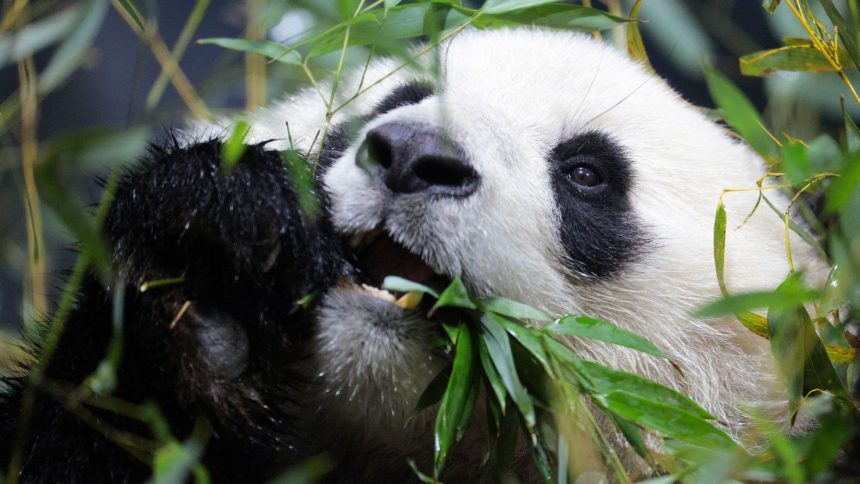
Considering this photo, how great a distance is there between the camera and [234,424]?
1484mm

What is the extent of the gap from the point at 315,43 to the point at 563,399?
2.76 feet

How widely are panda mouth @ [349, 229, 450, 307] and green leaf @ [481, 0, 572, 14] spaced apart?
0.49 metres

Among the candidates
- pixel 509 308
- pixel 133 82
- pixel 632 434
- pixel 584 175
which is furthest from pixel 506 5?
pixel 133 82

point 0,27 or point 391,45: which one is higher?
point 391,45

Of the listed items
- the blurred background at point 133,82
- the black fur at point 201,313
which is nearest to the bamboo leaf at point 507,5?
the blurred background at point 133,82

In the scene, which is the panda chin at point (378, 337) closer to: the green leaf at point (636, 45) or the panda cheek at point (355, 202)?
the panda cheek at point (355, 202)

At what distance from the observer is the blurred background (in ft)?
4.98

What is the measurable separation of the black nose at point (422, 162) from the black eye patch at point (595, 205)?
0.31 metres

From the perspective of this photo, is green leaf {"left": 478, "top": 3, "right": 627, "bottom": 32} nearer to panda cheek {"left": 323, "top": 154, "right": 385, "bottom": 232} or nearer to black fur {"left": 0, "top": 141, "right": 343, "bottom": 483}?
panda cheek {"left": 323, "top": 154, "right": 385, "bottom": 232}

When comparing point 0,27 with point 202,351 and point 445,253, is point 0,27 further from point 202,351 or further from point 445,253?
point 445,253

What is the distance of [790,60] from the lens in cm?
201

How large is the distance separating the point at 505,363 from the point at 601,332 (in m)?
0.19

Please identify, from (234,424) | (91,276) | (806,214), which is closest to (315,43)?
(91,276)

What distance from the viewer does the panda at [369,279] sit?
145 centimetres
